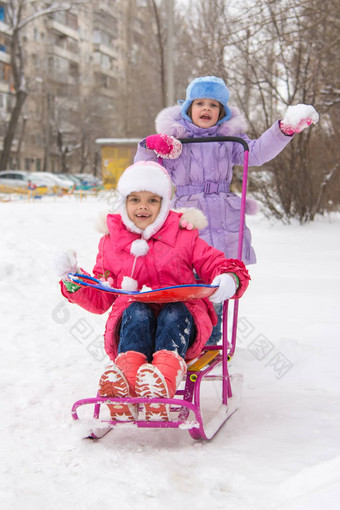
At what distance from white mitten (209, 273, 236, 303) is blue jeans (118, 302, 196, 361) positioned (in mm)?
175

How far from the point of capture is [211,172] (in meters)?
3.53

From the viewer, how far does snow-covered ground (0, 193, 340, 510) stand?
2104 mm

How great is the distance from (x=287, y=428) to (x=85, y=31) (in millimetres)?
57060

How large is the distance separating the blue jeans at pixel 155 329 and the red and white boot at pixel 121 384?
0.09m

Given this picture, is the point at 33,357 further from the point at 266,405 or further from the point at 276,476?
the point at 276,476

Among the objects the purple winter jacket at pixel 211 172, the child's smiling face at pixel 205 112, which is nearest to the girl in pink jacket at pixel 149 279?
the purple winter jacket at pixel 211 172

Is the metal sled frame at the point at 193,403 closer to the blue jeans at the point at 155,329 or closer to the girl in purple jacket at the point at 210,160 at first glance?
the blue jeans at the point at 155,329

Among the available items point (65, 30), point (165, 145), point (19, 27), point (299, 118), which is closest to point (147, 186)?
point (165, 145)

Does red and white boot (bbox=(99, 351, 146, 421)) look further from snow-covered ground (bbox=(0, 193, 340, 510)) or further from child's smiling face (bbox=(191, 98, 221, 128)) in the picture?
child's smiling face (bbox=(191, 98, 221, 128))

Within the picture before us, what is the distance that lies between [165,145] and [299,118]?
0.72m

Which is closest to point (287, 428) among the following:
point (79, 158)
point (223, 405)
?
point (223, 405)

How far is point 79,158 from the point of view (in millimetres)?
43969

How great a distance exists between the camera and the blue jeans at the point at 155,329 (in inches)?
103

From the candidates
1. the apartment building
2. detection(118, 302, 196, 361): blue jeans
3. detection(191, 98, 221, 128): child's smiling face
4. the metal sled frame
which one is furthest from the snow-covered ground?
the apartment building
